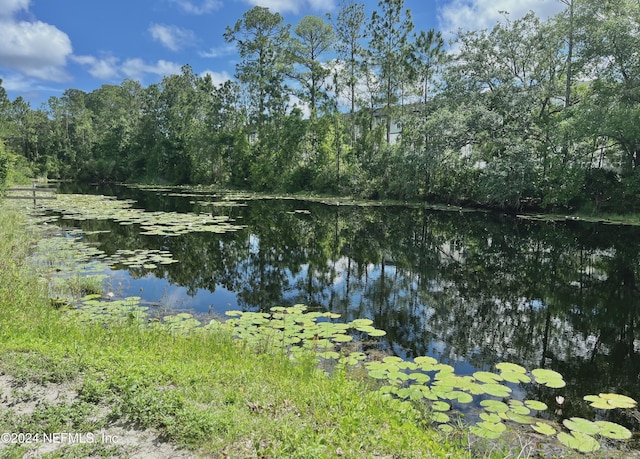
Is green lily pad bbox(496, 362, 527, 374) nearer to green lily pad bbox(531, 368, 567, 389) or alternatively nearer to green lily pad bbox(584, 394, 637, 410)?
green lily pad bbox(531, 368, 567, 389)

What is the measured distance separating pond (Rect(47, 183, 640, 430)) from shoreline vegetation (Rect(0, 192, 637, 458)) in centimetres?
125

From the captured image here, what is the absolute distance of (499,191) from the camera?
24.0 metres

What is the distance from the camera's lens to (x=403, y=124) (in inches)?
1216

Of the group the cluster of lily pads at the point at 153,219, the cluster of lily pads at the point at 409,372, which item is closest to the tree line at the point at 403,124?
the cluster of lily pads at the point at 153,219

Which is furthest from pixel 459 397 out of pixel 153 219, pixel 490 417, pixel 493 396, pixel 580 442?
pixel 153 219

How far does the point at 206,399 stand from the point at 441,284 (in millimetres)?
7694

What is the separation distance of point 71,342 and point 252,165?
3845 centimetres

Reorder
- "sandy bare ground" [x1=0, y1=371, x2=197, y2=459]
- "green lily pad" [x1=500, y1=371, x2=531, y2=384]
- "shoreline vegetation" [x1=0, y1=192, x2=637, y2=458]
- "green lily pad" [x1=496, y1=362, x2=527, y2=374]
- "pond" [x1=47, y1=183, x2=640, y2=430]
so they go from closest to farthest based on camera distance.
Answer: "sandy bare ground" [x1=0, y1=371, x2=197, y2=459] → "shoreline vegetation" [x1=0, y1=192, x2=637, y2=458] → "green lily pad" [x1=500, y1=371, x2=531, y2=384] → "green lily pad" [x1=496, y1=362, x2=527, y2=374] → "pond" [x1=47, y1=183, x2=640, y2=430]

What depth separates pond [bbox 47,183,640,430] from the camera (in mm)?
6254

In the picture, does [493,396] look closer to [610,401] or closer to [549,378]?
[549,378]

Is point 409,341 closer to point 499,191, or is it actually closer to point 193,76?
point 499,191

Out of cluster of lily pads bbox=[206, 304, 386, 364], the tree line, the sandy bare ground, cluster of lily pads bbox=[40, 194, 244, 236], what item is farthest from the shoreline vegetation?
the tree line

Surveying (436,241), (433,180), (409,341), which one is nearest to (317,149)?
(433,180)

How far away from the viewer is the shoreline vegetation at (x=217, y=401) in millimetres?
3012
